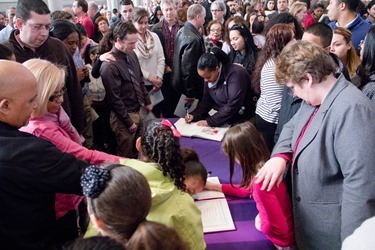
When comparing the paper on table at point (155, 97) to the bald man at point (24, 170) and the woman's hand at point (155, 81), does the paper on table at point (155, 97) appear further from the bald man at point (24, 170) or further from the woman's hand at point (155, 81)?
the bald man at point (24, 170)

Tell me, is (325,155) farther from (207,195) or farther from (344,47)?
(344,47)

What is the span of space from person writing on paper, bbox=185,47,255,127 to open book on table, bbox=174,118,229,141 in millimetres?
53

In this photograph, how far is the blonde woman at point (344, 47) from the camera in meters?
2.66

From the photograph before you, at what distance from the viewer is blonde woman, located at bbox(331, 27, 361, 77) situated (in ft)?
8.72

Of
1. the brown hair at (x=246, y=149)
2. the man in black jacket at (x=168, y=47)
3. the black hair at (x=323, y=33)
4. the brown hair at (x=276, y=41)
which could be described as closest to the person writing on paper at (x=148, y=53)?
the man in black jacket at (x=168, y=47)

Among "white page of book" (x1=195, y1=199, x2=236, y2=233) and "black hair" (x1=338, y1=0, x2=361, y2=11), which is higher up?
"black hair" (x1=338, y1=0, x2=361, y2=11)

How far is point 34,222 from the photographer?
4.14 ft

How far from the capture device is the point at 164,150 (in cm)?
142

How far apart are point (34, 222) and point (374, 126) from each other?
1309 mm

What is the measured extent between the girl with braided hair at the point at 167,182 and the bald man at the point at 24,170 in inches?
11.0

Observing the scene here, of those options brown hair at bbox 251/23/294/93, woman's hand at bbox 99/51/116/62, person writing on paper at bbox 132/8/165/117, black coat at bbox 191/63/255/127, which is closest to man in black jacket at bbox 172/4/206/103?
person writing on paper at bbox 132/8/165/117

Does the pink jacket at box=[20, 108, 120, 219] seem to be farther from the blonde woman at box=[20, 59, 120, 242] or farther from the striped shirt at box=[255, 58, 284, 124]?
the striped shirt at box=[255, 58, 284, 124]

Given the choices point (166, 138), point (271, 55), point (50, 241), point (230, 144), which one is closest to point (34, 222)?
point (50, 241)

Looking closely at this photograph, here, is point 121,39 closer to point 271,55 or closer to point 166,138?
point 271,55
